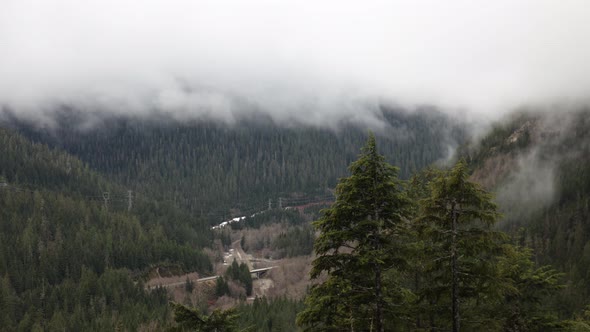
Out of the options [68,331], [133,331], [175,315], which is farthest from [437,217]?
[68,331]

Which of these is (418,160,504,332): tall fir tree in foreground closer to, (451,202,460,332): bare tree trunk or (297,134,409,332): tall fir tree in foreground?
(451,202,460,332): bare tree trunk

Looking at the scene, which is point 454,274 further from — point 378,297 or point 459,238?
point 378,297

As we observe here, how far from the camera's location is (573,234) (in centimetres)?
16838

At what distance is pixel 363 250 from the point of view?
25125mm

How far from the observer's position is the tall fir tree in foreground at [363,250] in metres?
24.7

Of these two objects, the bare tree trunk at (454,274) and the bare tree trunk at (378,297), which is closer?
the bare tree trunk at (378,297)

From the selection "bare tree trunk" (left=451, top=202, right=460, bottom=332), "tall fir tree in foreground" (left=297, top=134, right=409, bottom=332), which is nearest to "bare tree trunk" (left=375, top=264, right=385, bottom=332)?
"tall fir tree in foreground" (left=297, top=134, right=409, bottom=332)

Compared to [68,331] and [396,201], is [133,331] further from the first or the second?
[396,201]

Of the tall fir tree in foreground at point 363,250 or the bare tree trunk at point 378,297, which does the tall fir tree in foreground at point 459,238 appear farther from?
the bare tree trunk at point 378,297

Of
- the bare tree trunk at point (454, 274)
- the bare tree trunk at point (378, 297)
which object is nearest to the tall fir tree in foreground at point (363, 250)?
the bare tree trunk at point (378, 297)

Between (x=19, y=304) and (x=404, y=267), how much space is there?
177248 mm

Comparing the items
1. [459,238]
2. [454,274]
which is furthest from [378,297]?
[459,238]

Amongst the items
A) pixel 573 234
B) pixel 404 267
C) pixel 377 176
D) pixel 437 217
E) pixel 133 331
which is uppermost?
pixel 377 176

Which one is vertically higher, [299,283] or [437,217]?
[437,217]
